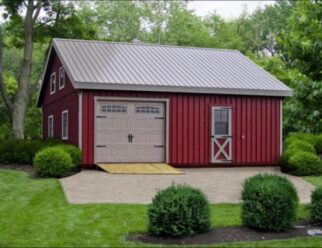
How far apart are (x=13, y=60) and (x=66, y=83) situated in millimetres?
28226

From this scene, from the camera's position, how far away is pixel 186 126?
2019 centimetres

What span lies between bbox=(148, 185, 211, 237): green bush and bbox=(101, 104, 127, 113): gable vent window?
10051 millimetres

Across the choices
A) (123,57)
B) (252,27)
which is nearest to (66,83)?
(123,57)

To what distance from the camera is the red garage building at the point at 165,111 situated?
19.2 metres

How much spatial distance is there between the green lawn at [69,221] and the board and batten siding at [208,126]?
5.74 meters

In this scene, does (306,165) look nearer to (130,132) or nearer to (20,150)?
(130,132)

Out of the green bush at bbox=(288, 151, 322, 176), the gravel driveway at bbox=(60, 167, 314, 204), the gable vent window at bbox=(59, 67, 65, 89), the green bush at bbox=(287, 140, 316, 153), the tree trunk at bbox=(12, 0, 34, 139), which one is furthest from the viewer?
the tree trunk at bbox=(12, 0, 34, 139)

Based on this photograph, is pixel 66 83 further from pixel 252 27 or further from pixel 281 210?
pixel 252 27

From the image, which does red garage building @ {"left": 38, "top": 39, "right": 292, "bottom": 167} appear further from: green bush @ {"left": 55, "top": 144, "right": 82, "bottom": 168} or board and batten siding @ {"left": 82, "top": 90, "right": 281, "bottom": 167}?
green bush @ {"left": 55, "top": 144, "right": 82, "bottom": 168}

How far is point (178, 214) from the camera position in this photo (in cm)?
920

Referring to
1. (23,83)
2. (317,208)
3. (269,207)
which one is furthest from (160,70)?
(269,207)

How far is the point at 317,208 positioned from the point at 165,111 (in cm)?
1021

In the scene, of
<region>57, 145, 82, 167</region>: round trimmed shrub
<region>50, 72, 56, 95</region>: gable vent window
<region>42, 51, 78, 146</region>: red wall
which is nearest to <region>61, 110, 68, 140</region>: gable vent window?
<region>42, 51, 78, 146</region>: red wall

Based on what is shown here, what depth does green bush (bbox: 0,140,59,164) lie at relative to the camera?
65.7ft
